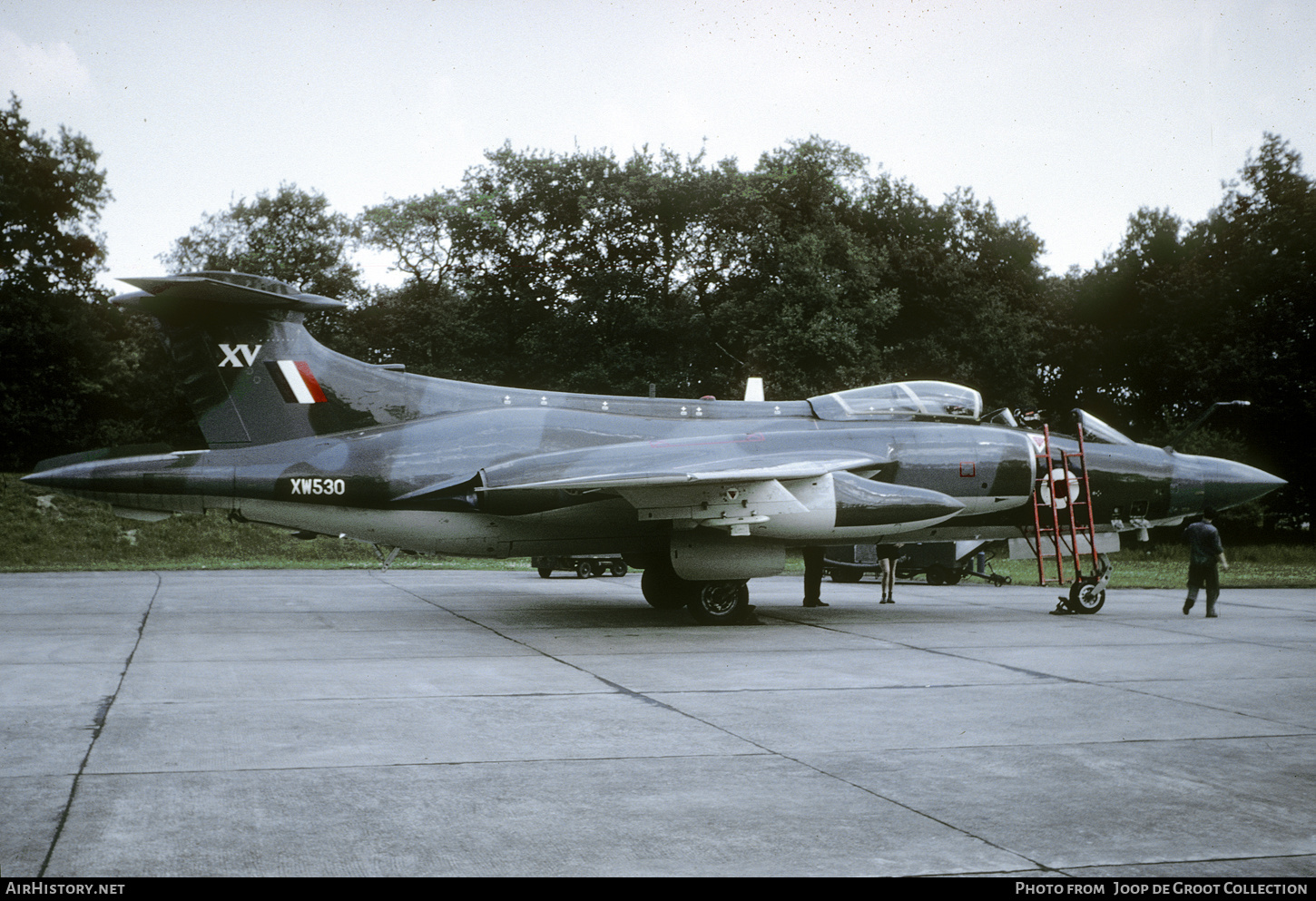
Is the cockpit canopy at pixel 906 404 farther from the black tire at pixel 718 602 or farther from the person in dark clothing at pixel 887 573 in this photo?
the person in dark clothing at pixel 887 573

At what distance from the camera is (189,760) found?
6.27 metres

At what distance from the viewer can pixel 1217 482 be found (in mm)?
16250

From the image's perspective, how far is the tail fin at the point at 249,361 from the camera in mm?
13453

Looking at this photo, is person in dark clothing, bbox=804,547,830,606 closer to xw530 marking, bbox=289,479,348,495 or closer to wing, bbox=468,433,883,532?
wing, bbox=468,433,883,532

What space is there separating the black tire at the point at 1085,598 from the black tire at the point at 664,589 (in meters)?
5.94

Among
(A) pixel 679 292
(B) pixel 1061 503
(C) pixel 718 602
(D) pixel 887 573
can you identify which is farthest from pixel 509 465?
(A) pixel 679 292

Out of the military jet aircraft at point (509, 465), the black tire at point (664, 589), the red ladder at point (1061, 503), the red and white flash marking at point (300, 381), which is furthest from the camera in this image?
the black tire at point (664, 589)

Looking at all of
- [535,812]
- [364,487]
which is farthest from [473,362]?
[535,812]

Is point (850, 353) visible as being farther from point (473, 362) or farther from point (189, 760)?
point (189, 760)

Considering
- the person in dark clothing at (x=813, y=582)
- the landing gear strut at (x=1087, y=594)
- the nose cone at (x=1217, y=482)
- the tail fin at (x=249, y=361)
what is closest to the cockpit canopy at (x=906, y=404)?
the nose cone at (x=1217, y=482)

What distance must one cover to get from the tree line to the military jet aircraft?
2063 cm

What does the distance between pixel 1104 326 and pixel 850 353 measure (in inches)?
658

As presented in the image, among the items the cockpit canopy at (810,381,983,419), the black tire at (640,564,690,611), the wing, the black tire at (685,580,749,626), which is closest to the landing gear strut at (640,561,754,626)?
the black tire at (685,580,749,626)

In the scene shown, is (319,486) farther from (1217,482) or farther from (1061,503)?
(1217,482)
